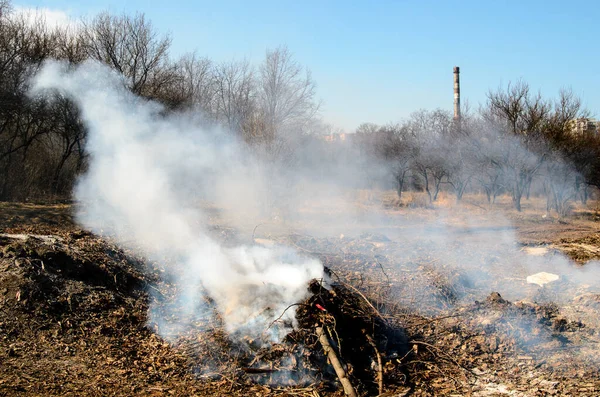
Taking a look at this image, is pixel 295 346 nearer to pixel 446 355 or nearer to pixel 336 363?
pixel 336 363

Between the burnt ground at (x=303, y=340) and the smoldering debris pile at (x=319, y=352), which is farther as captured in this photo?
the smoldering debris pile at (x=319, y=352)

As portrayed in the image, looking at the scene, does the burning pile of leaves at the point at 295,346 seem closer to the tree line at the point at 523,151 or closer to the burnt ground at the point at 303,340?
the burnt ground at the point at 303,340

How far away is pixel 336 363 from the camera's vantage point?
18.0ft

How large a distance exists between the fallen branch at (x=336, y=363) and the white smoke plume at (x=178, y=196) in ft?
1.61

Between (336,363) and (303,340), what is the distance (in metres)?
0.54

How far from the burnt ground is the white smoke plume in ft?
1.64

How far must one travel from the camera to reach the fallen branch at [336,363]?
5277 millimetres

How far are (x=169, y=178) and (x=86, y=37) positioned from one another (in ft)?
34.7

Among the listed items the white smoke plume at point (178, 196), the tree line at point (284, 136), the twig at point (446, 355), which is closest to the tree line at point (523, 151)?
the tree line at point (284, 136)

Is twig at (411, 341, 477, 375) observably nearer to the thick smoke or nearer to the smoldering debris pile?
the smoldering debris pile

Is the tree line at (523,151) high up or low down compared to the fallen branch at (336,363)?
up

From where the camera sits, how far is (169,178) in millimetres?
13031

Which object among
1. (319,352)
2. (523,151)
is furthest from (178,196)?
(523,151)

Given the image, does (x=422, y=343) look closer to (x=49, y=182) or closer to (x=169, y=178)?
(x=169, y=178)
